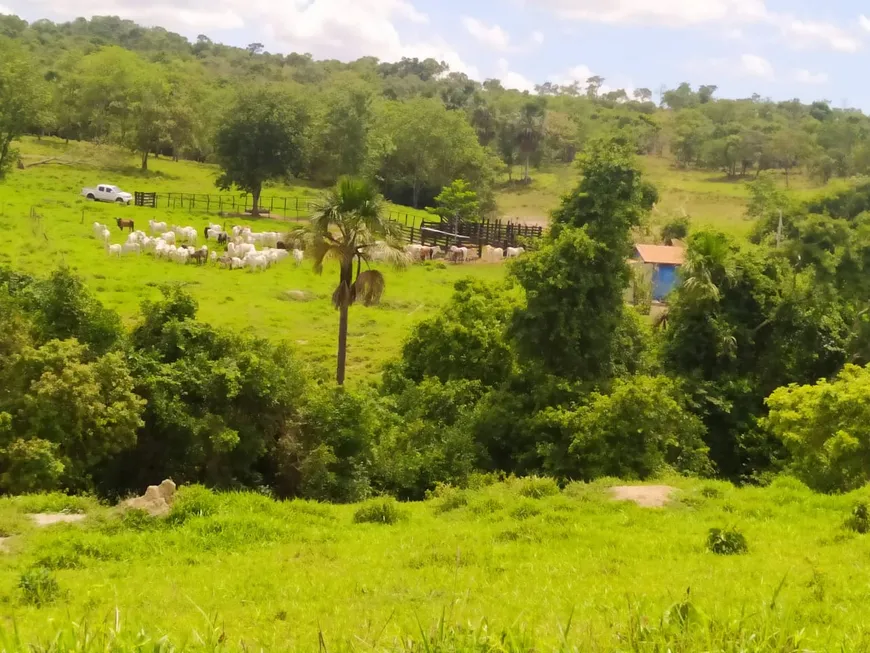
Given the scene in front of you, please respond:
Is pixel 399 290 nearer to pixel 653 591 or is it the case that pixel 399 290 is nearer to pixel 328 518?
pixel 328 518

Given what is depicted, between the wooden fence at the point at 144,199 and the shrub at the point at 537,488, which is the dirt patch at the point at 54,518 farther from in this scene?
the wooden fence at the point at 144,199

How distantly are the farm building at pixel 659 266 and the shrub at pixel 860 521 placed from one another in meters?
25.5

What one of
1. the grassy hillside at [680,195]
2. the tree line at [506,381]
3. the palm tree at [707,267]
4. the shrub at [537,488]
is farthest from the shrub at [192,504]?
the grassy hillside at [680,195]

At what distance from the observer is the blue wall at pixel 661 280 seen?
3669cm

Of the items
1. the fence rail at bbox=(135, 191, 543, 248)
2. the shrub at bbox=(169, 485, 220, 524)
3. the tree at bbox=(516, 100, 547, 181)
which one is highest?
the tree at bbox=(516, 100, 547, 181)

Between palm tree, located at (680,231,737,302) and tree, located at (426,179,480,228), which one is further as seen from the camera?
tree, located at (426,179,480,228)

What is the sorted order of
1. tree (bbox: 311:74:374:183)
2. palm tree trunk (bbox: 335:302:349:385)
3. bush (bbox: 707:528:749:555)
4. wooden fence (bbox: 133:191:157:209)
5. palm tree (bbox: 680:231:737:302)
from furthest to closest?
tree (bbox: 311:74:374:183), wooden fence (bbox: 133:191:157:209), palm tree (bbox: 680:231:737:302), palm tree trunk (bbox: 335:302:349:385), bush (bbox: 707:528:749:555)

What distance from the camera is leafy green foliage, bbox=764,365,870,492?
47.1 feet

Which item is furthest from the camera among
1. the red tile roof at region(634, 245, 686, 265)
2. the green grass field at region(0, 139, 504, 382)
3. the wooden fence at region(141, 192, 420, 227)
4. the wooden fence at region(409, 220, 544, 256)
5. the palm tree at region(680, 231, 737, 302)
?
the wooden fence at region(141, 192, 420, 227)

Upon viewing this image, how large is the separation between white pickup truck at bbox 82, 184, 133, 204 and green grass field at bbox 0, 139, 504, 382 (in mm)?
1106

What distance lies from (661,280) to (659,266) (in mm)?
750

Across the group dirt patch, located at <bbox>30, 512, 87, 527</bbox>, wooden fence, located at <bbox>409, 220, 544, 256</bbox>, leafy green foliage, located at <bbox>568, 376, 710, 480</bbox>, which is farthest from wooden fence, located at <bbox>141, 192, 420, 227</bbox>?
dirt patch, located at <bbox>30, 512, 87, 527</bbox>

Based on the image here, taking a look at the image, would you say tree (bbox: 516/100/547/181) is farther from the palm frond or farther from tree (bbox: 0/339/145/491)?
tree (bbox: 0/339/145/491)

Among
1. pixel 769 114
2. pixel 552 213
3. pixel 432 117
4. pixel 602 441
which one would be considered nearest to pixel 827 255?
pixel 552 213
